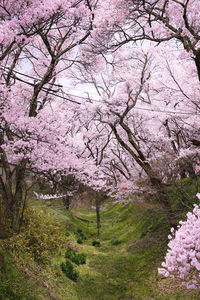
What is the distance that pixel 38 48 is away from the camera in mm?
12070

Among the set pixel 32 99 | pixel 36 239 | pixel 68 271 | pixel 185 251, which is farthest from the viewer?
pixel 32 99

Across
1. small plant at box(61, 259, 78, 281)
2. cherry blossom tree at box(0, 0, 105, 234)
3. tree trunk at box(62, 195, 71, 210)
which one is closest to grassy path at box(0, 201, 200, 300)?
small plant at box(61, 259, 78, 281)

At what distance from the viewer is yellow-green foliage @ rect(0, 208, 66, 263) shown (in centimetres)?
725

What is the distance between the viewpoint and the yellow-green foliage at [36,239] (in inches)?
285

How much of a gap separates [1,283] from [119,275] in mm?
5430

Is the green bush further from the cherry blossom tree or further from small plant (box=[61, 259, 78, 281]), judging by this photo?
the cherry blossom tree

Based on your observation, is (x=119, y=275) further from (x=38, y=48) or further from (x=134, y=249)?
(x=38, y=48)

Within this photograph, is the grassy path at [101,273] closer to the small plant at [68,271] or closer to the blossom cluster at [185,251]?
the small plant at [68,271]

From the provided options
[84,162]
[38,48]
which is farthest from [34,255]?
[84,162]

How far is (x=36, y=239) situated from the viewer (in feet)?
26.6

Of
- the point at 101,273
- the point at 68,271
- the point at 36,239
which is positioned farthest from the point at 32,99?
the point at 101,273

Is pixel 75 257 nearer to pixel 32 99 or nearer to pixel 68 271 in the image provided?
pixel 68 271

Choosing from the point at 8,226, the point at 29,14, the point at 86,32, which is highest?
the point at 86,32

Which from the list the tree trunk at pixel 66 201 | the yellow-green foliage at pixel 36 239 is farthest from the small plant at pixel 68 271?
the tree trunk at pixel 66 201
